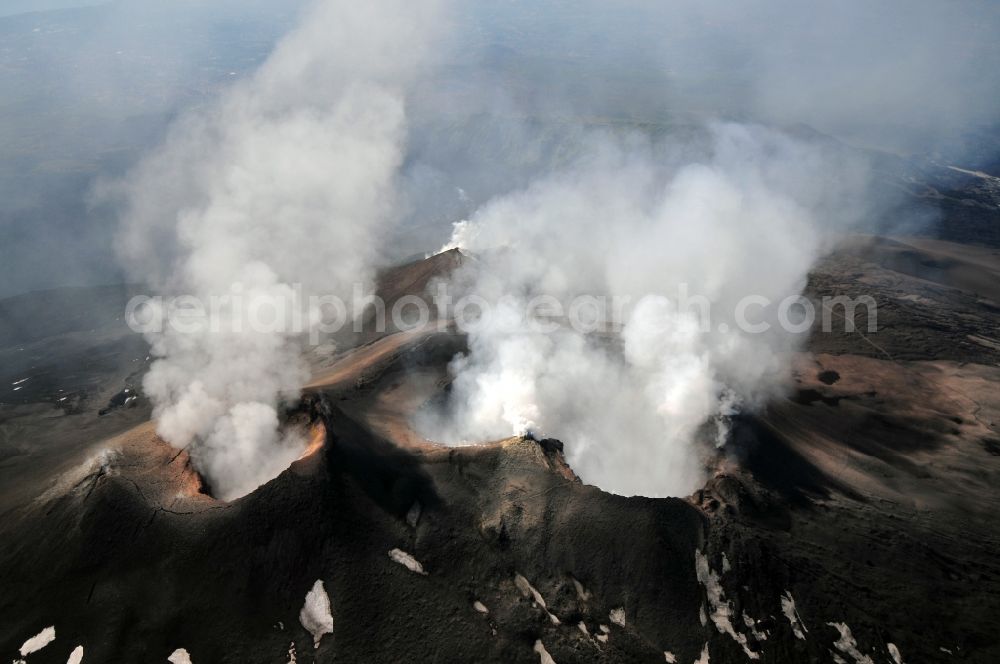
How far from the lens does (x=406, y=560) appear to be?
21859mm

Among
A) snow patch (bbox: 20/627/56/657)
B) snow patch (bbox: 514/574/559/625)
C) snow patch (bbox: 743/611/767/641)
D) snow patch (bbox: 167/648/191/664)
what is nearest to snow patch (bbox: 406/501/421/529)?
snow patch (bbox: 514/574/559/625)

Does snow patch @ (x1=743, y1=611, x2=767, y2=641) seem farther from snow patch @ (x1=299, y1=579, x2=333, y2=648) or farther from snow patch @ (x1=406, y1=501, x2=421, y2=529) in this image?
snow patch @ (x1=299, y1=579, x2=333, y2=648)

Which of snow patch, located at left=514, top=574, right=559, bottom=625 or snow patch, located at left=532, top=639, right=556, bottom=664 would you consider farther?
snow patch, located at left=514, top=574, right=559, bottom=625

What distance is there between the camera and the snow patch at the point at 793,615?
67.2 feet

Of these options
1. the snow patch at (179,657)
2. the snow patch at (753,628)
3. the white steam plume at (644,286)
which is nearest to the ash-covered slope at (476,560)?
the snow patch at (753,628)

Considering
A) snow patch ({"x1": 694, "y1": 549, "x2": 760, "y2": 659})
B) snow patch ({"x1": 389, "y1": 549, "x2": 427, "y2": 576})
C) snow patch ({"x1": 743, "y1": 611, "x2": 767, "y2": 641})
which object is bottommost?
snow patch ({"x1": 743, "y1": 611, "x2": 767, "y2": 641})

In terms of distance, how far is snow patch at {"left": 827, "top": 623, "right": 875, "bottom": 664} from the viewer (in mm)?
19777

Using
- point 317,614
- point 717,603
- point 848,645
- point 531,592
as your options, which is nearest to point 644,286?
point 717,603

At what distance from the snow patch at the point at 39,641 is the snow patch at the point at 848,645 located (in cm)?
2798

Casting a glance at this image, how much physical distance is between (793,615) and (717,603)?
291cm

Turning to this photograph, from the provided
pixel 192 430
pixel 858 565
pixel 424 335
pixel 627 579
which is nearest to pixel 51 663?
pixel 192 430

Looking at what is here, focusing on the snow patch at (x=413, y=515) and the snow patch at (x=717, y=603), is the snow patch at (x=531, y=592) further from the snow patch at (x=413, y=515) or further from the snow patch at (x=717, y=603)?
the snow patch at (x=717, y=603)

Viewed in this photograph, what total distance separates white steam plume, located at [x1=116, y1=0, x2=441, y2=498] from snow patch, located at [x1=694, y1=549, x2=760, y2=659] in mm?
19265

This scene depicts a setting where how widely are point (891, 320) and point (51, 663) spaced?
208ft
